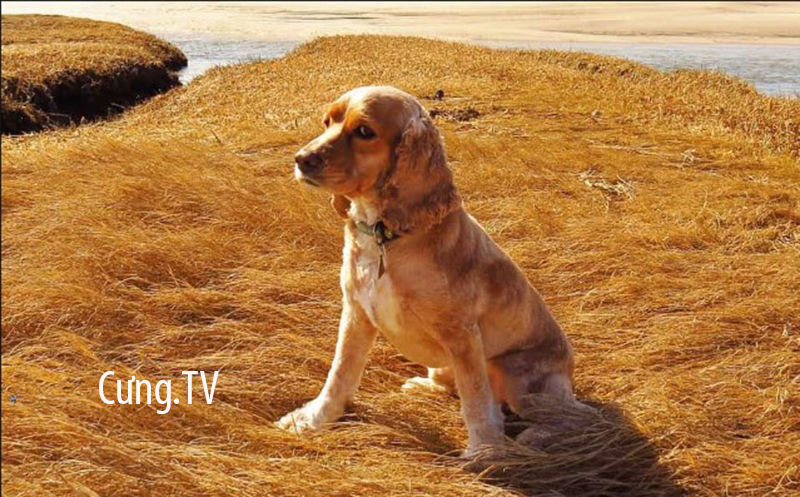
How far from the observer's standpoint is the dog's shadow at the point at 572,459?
2803 millimetres

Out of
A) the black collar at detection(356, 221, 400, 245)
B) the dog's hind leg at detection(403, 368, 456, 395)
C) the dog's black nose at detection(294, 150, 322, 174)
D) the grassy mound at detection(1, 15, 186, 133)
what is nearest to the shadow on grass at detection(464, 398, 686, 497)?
the dog's hind leg at detection(403, 368, 456, 395)

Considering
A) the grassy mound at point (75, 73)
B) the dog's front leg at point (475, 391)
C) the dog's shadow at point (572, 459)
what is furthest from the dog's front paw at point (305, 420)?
the grassy mound at point (75, 73)

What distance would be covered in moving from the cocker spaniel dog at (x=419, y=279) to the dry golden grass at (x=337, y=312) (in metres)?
0.19

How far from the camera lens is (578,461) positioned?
2.90m

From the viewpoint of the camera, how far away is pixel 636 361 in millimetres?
3854

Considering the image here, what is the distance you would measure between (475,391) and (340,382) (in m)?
0.60

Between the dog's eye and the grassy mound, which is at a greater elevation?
the dog's eye

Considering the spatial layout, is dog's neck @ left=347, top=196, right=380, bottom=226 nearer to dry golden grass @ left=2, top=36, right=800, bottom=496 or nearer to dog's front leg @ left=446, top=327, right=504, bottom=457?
dog's front leg @ left=446, top=327, right=504, bottom=457

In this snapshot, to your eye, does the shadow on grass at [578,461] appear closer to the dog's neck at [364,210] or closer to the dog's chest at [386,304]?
the dog's chest at [386,304]

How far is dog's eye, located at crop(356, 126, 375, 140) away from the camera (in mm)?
2500

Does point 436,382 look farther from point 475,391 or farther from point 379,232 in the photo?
point 379,232

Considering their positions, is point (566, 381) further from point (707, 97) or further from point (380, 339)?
point (707, 97)

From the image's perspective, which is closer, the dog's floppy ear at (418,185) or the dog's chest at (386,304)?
the dog's floppy ear at (418,185)

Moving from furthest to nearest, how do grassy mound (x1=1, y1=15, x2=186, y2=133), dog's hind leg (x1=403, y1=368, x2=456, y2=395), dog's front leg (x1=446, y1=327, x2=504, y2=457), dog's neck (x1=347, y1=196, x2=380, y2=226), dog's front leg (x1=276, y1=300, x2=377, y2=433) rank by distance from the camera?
1. grassy mound (x1=1, y1=15, x2=186, y2=133)
2. dog's hind leg (x1=403, y1=368, x2=456, y2=395)
3. dog's front leg (x1=276, y1=300, x2=377, y2=433)
4. dog's front leg (x1=446, y1=327, x2=504, y2=457)
5. dog's neck (x1=347, y1=196, x2=380, y2=226)
